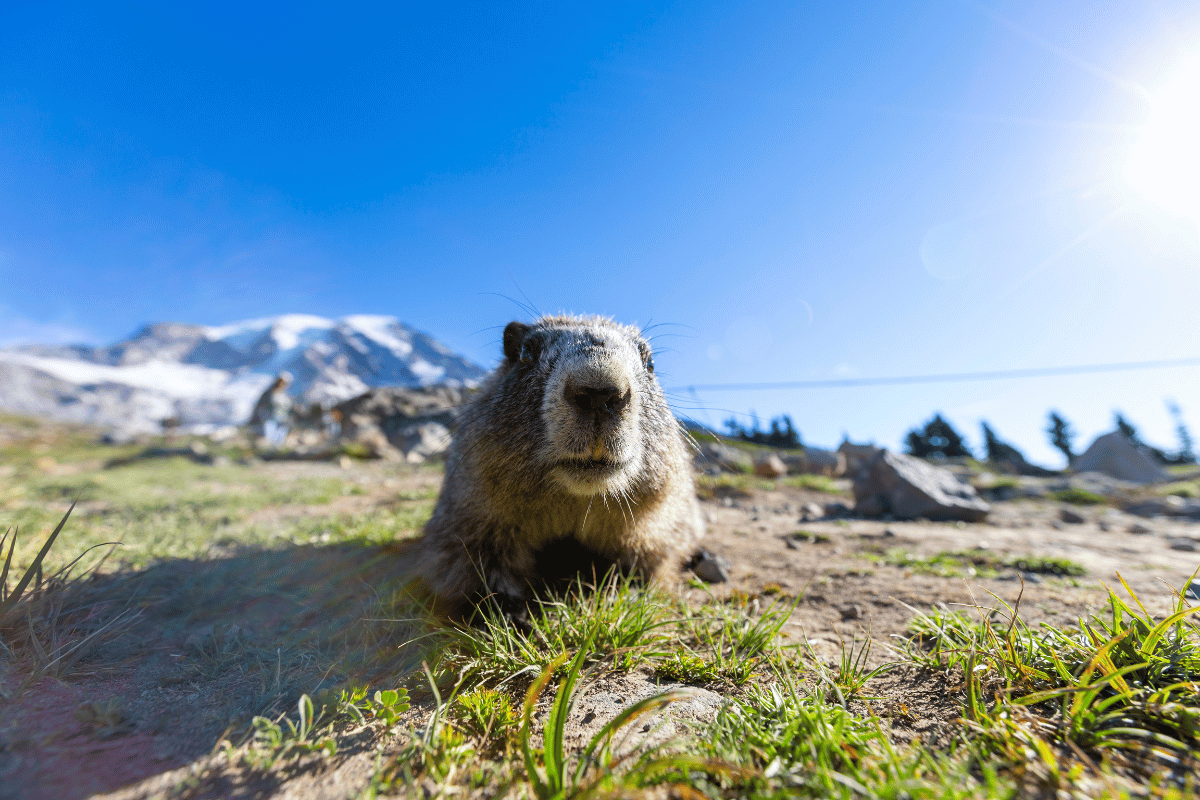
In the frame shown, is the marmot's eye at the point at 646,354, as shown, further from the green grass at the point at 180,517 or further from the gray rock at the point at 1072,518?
the gray rock at the point at 1072,518

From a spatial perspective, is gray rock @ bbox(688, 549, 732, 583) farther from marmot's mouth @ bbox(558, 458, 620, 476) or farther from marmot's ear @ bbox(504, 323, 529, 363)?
marmot's ear @ bbox(504, 323, 529, 363)

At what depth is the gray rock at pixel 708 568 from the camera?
3.72 meters

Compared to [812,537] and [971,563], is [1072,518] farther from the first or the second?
[812,537]

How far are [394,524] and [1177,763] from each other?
547 cm

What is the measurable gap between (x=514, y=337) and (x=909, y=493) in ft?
23.4

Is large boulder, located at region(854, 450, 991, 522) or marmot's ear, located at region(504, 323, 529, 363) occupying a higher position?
marmot's ear, located at region(504, 323, 529, 363)

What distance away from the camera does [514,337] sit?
11.9 feet

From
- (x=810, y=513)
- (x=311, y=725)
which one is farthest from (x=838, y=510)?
(x=311, y=725)

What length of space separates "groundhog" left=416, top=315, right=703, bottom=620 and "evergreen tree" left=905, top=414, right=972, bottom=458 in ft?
111

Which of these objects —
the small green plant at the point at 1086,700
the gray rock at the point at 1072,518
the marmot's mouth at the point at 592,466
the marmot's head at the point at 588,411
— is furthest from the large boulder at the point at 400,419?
the gray rock at the point at 1072,518

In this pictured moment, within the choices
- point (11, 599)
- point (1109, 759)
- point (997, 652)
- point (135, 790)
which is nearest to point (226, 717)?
point (135, 790)

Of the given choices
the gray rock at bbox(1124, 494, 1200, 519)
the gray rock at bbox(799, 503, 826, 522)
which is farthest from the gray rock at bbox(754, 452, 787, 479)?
the gray rock at bbox(1124, 494, 1200, 519)

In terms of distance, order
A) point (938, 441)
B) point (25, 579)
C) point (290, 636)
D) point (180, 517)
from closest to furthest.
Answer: point (25, 579)
point (290, 636)
point (180, 517)
point (938, 441)

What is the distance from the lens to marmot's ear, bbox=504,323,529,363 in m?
3.60
